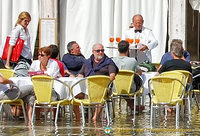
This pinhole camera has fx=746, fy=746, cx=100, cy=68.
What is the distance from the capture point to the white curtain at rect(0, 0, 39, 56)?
16594mm

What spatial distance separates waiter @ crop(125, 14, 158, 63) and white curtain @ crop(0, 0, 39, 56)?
2.59 metres

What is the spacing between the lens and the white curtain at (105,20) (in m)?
16.4

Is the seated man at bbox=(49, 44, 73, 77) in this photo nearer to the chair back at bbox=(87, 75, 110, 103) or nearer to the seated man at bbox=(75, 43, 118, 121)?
the seated man at bbox=(75, 43, 118, 121)

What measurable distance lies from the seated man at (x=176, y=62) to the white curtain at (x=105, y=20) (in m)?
3.57

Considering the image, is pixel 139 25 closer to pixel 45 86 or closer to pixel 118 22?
pixel 118 22

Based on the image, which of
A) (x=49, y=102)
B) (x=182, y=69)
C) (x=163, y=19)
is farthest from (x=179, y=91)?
(x=163, y=19)

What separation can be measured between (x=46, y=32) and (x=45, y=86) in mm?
4974

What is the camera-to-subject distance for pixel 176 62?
12.6 meters

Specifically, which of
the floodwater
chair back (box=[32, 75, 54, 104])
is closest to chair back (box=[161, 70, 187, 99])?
the floodwater

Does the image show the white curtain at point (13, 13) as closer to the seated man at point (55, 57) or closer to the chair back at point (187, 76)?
the seated man at point (55, 57)

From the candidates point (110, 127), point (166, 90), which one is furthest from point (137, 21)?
point (110, 127)

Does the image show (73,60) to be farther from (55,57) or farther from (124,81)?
(124,81)

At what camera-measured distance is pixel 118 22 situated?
1645cm

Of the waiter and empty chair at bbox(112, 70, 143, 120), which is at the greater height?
the waiter
